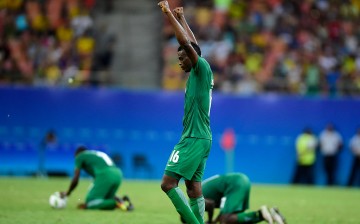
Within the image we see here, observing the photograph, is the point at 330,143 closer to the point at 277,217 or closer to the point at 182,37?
the point at 277,217

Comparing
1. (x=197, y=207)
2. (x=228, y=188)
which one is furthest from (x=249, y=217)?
(x=197, y=207)

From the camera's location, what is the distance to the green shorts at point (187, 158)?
11.1 m

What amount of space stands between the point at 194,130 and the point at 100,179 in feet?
19.2

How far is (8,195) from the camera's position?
19.2 metres

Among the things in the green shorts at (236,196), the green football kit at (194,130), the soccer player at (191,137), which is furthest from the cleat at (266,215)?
the green football kit at (194,130)

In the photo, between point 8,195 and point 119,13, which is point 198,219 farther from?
point 119,13

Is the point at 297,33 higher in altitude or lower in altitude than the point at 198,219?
higher

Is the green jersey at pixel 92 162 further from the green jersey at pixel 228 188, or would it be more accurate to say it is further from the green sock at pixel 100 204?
the green jersey at pixel 228 188

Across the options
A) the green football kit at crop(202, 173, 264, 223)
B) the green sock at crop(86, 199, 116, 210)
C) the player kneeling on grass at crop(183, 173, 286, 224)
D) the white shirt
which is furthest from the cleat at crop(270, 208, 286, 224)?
the white shirt

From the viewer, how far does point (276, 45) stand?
97.3 ft

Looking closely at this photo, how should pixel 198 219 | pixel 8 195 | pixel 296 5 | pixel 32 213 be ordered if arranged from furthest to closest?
pixel 296 5, pixel 8 195, pixel 32 213, pixel 198 219

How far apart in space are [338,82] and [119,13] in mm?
8153

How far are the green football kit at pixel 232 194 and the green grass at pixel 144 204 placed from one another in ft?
3.04

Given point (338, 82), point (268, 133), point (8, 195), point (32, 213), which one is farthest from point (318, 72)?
point (32, 213)
